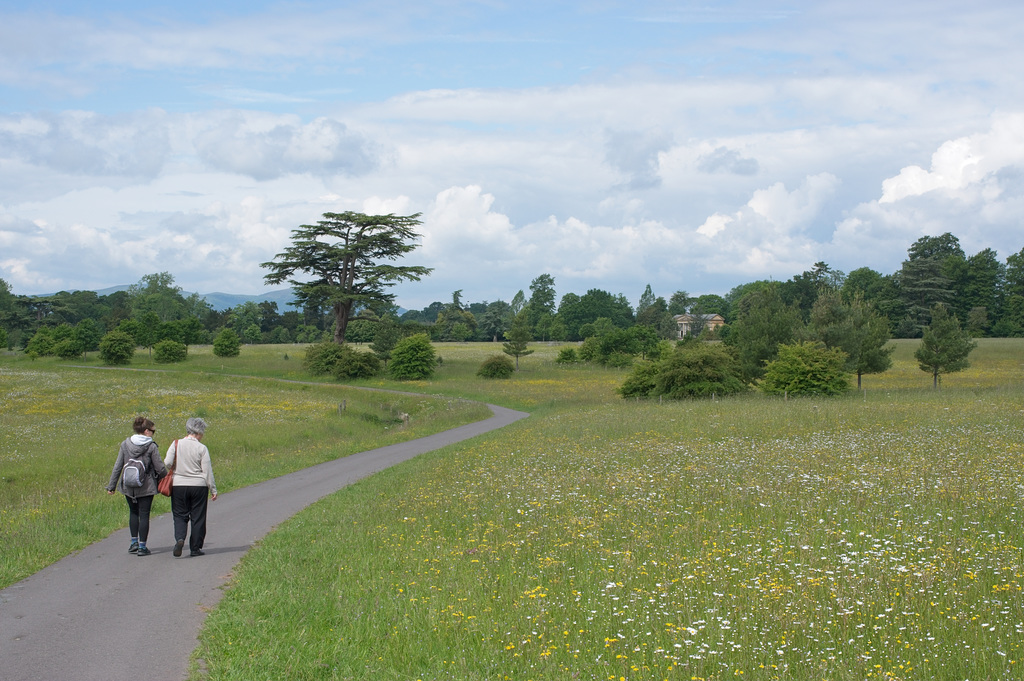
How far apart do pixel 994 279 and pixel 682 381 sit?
9181 cm

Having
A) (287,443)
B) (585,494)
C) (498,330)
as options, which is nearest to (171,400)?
(287,443)

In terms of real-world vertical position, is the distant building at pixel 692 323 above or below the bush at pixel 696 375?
above

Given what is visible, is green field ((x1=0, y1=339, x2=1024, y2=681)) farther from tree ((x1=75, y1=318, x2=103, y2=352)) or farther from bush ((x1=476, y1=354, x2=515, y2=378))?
tree ((x1=75, y1=318, x2=103, y2=352))

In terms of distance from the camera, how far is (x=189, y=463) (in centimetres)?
1005

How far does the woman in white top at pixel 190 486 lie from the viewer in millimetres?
9984

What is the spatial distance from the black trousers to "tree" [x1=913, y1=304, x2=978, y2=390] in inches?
2004

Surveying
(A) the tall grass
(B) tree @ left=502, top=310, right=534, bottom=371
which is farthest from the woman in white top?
(B) tree @ left=502, top=310, right=534, bottom=371

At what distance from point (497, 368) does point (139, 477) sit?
183 ft

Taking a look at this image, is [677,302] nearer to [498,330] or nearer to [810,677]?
[498,330]

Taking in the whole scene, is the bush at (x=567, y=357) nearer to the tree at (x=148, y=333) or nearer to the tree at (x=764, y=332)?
the tree at (x=764, y=332)

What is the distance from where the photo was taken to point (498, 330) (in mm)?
147250

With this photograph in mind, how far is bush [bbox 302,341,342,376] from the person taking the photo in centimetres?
6300

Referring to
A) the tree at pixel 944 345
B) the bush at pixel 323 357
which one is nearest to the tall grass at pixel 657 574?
the tree at pixel 944 345

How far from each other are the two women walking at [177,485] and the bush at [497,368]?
181 feet
